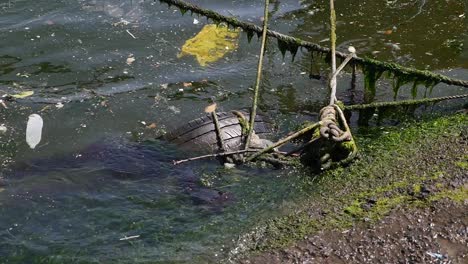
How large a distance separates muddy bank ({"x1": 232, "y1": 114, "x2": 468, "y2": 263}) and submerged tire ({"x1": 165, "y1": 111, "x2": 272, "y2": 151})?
936mm

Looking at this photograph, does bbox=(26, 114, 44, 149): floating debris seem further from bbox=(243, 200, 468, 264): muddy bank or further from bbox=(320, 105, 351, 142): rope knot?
bbox=(243, 200, 468, 264): muddy bank

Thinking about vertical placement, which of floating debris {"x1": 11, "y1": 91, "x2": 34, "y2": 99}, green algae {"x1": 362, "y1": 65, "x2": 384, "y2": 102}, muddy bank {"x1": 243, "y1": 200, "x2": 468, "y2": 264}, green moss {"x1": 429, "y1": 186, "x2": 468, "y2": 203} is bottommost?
floating debris {"x1": 11, "y1": 91, "x2": 34, "y2": 99}

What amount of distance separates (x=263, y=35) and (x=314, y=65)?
6.65 feet

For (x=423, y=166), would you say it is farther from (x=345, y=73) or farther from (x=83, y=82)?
(x=83, y=82)

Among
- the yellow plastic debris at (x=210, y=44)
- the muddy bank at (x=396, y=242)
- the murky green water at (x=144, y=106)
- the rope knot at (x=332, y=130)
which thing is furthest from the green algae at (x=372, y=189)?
the yellow plastic debris at (x=210, y=44)

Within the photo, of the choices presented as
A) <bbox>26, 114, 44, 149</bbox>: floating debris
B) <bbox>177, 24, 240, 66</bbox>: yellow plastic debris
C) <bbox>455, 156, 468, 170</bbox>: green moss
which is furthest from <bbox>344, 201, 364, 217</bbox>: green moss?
<bbox>177, 24, 240, 66</bbox>: yellow plastic debris

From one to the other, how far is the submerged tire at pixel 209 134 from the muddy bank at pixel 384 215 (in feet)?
3.07

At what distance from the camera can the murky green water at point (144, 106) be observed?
486cm

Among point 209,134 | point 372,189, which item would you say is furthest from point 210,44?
point 372,189

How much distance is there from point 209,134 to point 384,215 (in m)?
1.98

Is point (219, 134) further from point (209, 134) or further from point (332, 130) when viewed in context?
point (332, 130)

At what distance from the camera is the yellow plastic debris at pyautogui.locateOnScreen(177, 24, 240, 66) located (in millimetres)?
8305

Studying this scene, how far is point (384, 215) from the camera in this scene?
4.58 meters

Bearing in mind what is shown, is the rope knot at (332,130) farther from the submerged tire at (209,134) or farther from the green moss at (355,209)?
the submerged tire at (209,134)
